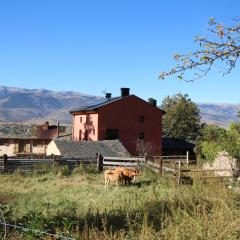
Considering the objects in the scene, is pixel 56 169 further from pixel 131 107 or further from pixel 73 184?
pixel 131 107

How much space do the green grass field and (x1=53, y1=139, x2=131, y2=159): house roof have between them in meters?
14.8

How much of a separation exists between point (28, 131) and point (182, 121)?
85.3 feet

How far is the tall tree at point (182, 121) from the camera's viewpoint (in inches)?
3329

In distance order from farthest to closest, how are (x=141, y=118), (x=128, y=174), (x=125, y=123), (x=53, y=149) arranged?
(x=141, y=118) < (x=125, y=123) < (x=53, y=149) < (x=128, y=174)

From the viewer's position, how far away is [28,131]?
76750mm

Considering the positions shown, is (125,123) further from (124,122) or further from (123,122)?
(123,122)

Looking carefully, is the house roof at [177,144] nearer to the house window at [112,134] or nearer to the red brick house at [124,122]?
the red brick house at [124,122]

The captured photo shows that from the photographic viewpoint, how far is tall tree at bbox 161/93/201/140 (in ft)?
277

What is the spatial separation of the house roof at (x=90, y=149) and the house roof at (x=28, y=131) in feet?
95.1

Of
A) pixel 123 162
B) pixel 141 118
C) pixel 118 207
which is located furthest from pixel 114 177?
pixel 141 118

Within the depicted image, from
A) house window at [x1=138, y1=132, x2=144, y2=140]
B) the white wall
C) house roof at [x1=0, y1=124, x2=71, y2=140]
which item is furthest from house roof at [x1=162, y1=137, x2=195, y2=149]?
the white wall

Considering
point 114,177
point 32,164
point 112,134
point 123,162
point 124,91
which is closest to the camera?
point 114,177

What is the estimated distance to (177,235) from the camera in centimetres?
736

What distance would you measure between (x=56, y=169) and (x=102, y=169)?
133 inches
